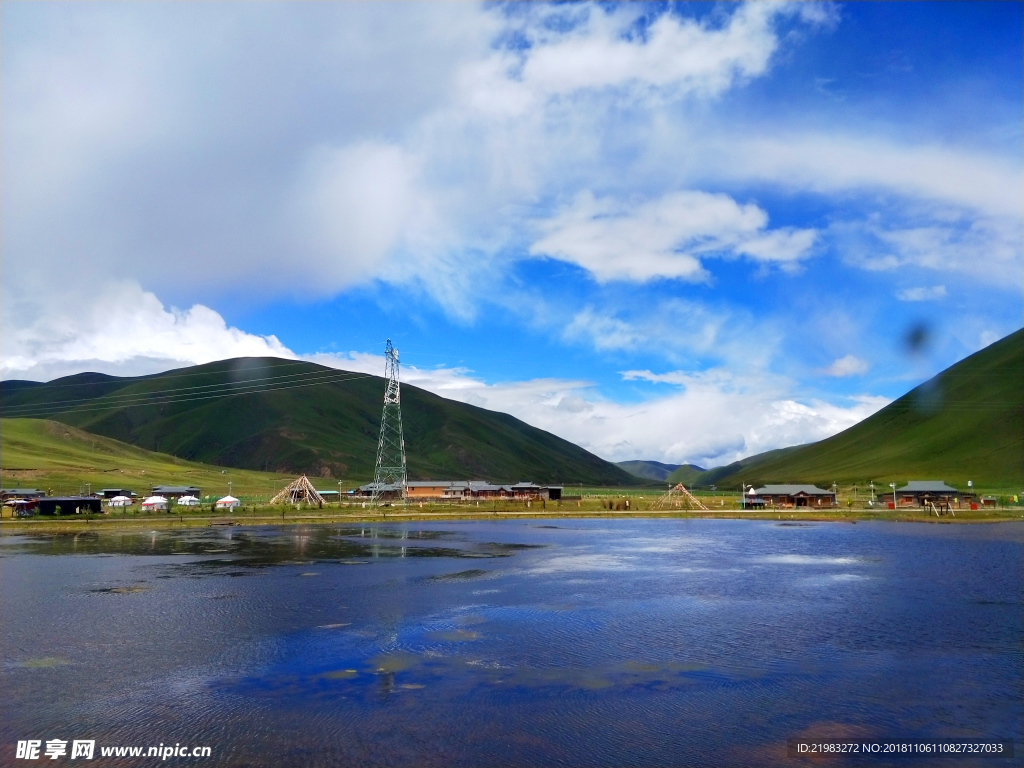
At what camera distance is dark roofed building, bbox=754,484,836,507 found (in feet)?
455

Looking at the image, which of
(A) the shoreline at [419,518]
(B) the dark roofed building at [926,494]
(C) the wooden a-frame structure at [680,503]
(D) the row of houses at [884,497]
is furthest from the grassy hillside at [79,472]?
(B) the dark roofed building at [926,494]

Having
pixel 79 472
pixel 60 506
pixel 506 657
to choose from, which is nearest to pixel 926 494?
pixel 506 657

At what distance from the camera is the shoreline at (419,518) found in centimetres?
9025

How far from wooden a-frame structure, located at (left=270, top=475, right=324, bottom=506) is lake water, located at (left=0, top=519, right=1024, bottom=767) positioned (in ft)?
236

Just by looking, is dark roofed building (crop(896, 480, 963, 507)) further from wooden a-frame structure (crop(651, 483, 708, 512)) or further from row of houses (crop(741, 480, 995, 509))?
wooden a-frame structure (crop(651, 483, 708, 512))

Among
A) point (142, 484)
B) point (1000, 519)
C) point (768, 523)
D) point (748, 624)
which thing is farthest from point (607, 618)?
point (142, 484)

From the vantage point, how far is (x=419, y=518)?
112312 mm

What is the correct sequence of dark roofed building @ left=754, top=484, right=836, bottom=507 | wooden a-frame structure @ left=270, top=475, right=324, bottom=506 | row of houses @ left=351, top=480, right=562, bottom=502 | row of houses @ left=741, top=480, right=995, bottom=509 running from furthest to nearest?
row of houses @ left=351, top=480, right=562, bottom=502, dark roofed building @ left=754, top=484, right=836, bottom=507, row of houses @ left=741, top=480, right=995, bottom=509, wooden a-frame structure @ left=270, top=475, right=324, bottom=506

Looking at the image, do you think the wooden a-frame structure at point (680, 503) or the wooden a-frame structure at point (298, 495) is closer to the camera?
the wooden a-frame structure at point (298, 495)

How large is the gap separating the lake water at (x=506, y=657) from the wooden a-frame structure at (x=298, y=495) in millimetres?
71866

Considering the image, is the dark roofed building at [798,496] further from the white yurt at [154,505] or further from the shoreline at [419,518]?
the white yurt at [154,505]

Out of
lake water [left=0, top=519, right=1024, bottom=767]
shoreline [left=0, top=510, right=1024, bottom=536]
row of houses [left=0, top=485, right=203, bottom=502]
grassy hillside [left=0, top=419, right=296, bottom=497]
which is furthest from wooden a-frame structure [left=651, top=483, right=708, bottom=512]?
row of houses [left=0, top=485, right=203, bottom=502]

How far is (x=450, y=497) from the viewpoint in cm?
15862

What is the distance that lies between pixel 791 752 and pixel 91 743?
60.7 feet
